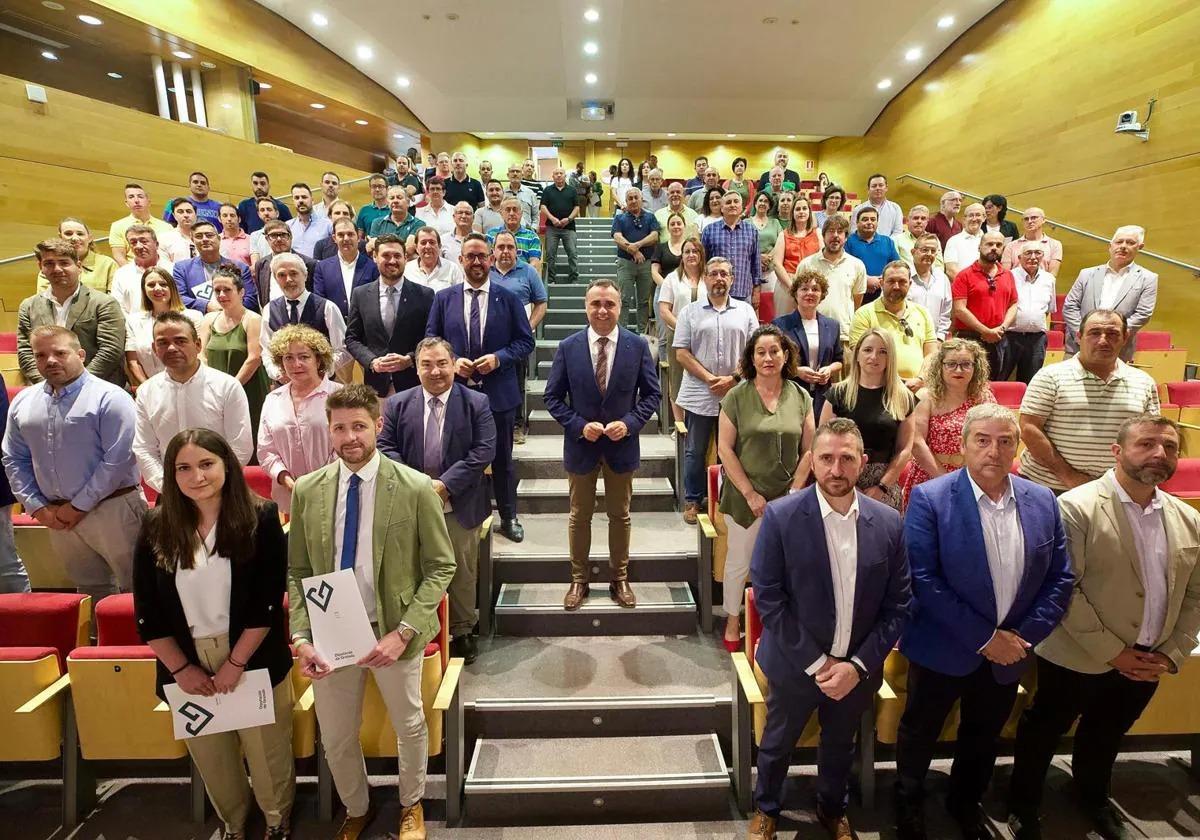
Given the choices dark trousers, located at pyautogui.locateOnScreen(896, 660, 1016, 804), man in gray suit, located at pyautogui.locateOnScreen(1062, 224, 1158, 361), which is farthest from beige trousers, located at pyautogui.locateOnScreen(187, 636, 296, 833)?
man in gray suit, located at pyautogui.locateOnScreen(1062, 224, 1158, 361)

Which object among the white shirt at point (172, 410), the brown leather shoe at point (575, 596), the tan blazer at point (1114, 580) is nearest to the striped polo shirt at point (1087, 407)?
the tan blazer at point (1114, 580)

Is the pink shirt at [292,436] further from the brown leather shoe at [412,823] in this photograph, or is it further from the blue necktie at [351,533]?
the brown leather shoe at [412,823]

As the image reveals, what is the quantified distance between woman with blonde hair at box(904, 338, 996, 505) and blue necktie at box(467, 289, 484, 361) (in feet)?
6.93

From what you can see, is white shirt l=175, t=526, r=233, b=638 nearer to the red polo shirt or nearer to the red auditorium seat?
the red auditorium seat

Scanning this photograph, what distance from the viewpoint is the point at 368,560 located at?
1914 mm

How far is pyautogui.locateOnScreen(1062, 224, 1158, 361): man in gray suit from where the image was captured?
13.9ft

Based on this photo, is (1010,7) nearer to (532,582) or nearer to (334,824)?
(532,582)

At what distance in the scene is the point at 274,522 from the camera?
193 cm

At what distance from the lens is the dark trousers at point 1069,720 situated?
203 centimetres

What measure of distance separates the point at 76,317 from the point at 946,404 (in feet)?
13.9

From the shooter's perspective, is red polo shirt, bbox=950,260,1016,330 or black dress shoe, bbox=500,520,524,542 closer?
black dress shoe, bbox=500,520,524,542

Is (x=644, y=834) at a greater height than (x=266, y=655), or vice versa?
(x=266, y=655)

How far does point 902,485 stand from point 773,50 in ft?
33.4

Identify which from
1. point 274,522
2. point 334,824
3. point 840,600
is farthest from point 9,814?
point 840,600
